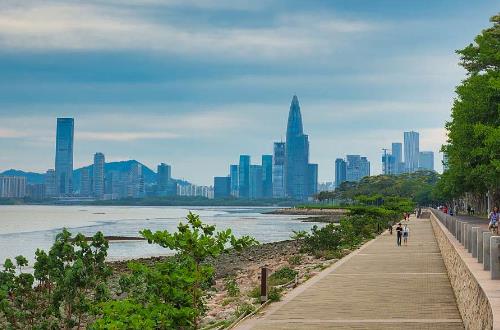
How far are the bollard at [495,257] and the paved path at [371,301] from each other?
2.60m

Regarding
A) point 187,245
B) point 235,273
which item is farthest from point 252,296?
point 235,273

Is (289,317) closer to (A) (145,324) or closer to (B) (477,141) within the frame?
(A) (145,324)

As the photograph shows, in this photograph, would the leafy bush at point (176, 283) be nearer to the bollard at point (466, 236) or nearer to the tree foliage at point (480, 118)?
the bollard at point (466, 236)

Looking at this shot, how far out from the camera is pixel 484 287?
1044 centimetres

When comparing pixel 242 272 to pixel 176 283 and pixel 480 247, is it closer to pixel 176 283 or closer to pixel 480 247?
pixel 480 247

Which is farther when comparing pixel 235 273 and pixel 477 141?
pixel 477 141

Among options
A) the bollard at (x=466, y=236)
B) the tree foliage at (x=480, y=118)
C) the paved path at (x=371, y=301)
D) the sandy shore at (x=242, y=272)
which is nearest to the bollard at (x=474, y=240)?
the bollard at (x=466, y=236)

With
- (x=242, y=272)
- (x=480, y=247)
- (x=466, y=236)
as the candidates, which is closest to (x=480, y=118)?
(x=242, y=272)

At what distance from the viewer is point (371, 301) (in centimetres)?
1817

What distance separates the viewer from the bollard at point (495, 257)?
1182 cm

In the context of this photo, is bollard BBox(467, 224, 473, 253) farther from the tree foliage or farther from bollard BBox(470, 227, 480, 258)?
the tree foliage

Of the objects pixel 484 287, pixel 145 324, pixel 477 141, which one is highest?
pixel 477 141

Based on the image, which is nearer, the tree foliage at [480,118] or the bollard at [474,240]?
the bollard at [474,240]

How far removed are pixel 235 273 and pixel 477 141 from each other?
20.7m
